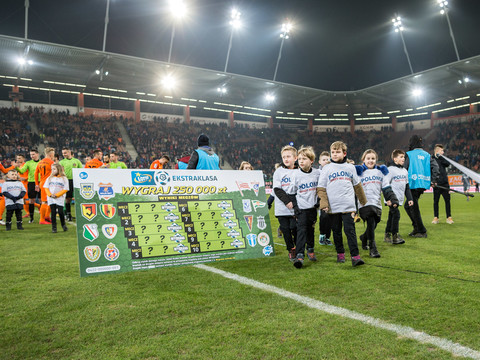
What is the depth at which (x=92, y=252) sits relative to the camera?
3910mm

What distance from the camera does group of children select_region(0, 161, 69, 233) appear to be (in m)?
7.40

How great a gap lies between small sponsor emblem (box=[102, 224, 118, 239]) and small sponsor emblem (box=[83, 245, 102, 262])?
0.18 m

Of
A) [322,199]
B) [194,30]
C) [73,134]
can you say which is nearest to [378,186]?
[322,199]

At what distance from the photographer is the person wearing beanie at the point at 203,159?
5527 mm

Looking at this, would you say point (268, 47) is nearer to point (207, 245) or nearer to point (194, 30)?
point (194, 30)

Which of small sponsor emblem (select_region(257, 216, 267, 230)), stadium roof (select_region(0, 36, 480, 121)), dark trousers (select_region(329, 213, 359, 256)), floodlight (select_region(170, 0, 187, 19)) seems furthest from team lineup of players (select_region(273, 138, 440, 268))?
floodlight (select_region(170, 0, 187, 19))

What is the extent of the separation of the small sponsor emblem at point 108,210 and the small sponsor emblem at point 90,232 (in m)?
0.20

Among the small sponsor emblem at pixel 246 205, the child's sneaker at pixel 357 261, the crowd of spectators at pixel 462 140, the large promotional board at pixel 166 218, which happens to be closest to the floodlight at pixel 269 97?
the crowd of spectators at pixel 462 140

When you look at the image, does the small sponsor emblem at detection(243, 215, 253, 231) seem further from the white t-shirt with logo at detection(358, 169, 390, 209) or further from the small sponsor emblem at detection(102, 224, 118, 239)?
the white t-shirt with logo at detection(358, 169, 390, 209)

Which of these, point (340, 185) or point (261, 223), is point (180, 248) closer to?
point (261, 223)

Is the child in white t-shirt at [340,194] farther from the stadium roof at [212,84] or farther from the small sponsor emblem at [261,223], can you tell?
the stadium roof at [212,84]

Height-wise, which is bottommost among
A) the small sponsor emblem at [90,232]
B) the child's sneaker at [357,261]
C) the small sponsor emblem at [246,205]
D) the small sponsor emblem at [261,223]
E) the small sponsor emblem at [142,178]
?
the child's sneaker at [357,261]

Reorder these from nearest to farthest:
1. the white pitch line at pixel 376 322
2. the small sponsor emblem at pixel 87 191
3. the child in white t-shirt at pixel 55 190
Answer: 1. the white pitch line at pixel 376 322
2. the small sponsor emblem at pixel 87 191
3. the child in white t-shirt at pixel 55 190

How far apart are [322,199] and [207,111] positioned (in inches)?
1519
